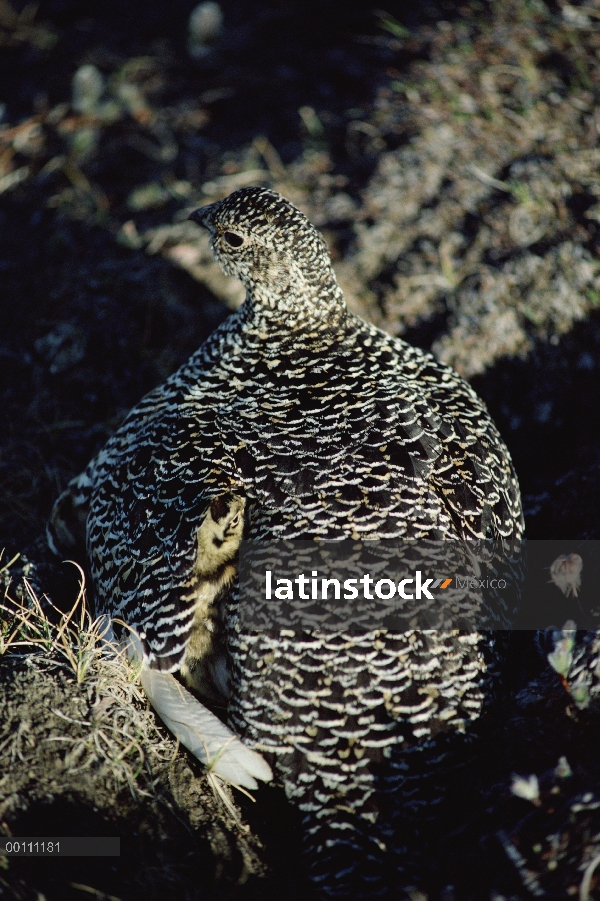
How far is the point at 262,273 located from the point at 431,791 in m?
2.71

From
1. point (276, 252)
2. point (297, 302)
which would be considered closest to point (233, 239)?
point (276, 252)

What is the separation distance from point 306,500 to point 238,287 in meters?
→ 2.79

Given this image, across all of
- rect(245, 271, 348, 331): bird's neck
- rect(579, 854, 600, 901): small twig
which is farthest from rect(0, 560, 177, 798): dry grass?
rect(245, 271, 348, 331): bird's neck

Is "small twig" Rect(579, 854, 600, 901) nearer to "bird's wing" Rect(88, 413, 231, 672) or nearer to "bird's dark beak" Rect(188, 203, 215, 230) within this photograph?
"bird's wing" Rect(88, 413, 231, 672)

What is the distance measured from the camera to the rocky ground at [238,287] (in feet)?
9.71

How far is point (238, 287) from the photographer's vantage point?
18.3 feet

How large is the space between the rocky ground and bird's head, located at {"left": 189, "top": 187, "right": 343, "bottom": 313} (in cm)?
148

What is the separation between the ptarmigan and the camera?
9.83ft

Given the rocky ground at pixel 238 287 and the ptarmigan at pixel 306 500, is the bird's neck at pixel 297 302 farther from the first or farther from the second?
the rocky ground at pixel 238 287

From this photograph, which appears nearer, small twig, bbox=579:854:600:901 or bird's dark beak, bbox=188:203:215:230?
small twig, bbox=579:854:600:901

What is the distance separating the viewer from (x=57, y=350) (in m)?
5.38

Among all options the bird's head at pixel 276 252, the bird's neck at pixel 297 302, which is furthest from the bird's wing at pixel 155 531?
the bird's head at pixel 276 252

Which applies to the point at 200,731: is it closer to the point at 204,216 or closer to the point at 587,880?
the point at 587,880

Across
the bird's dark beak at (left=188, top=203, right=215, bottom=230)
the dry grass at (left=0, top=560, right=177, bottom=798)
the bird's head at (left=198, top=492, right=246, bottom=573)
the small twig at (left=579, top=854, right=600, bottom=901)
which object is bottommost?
the dry grass at (left=0, top=560, right=177, bottom=798)
